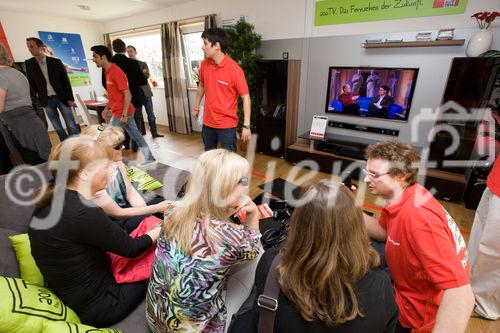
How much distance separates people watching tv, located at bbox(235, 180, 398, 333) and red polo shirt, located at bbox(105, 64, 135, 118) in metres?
3.06

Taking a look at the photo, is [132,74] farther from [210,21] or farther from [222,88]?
[222,88]

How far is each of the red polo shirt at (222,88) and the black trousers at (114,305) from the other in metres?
1.74

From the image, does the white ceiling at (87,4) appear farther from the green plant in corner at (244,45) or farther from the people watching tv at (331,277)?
the people watching tv at (331,277)

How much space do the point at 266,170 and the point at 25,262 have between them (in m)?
2.74

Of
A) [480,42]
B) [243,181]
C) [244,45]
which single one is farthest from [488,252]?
[244,45]

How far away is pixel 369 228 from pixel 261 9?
3.60 metres

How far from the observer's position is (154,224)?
54.2 inches

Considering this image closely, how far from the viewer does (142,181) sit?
202 cm

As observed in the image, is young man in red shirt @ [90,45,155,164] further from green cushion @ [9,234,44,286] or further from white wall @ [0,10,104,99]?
white wall @ [0,10,104,99]

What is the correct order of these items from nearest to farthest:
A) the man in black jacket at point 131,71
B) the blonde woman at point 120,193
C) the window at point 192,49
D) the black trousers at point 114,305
→ the black trousers at point 114,305
the blonde woman at point 120,193
the man in black jacket at point 131,71
the window at point 192,49

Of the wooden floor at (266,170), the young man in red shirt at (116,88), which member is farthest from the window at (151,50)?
the young man in red shirt at (116,88)

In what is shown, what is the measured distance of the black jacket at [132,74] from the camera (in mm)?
3676

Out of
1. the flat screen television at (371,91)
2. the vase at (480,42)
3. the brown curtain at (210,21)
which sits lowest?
the flat screen television at (371,91)

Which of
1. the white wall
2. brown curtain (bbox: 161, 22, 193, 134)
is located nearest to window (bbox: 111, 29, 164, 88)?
brown curtain (bbox: 161, 22, 193, 134)
